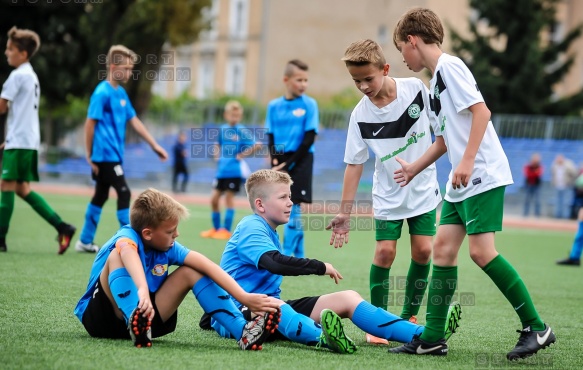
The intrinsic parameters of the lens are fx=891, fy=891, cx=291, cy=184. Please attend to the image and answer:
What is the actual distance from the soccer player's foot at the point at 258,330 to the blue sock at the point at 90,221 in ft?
18.1

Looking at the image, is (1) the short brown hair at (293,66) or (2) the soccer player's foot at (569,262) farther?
(2) the soccer player's foot at (569,262)

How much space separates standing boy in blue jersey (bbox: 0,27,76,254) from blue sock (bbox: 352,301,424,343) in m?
5.37

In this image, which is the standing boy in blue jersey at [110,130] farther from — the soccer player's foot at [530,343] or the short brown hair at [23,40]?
the soccer player's foot at [530,343]

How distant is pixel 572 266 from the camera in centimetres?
1264

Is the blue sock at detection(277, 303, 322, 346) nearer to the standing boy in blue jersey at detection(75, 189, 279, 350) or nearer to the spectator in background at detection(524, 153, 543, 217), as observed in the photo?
the standing boy in blue jersey at detection(75, 189, 279, 350)

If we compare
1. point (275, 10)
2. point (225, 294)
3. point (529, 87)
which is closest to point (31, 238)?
point (225, 294)

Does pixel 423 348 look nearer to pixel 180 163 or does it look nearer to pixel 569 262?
pixel 569 262

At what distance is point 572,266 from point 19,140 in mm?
7706

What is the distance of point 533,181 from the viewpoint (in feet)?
87.9

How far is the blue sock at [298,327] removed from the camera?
5270 mm

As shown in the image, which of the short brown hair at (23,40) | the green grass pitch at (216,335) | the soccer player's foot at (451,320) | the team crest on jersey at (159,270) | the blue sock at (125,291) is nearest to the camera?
the green grass pitch at (216,335)

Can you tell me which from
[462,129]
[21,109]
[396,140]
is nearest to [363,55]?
[396,140]

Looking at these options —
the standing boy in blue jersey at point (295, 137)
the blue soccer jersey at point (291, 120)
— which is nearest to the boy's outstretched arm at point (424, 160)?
the standing boy in blue jersey at point (295, 137)

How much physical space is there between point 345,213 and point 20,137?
17.0 ft
